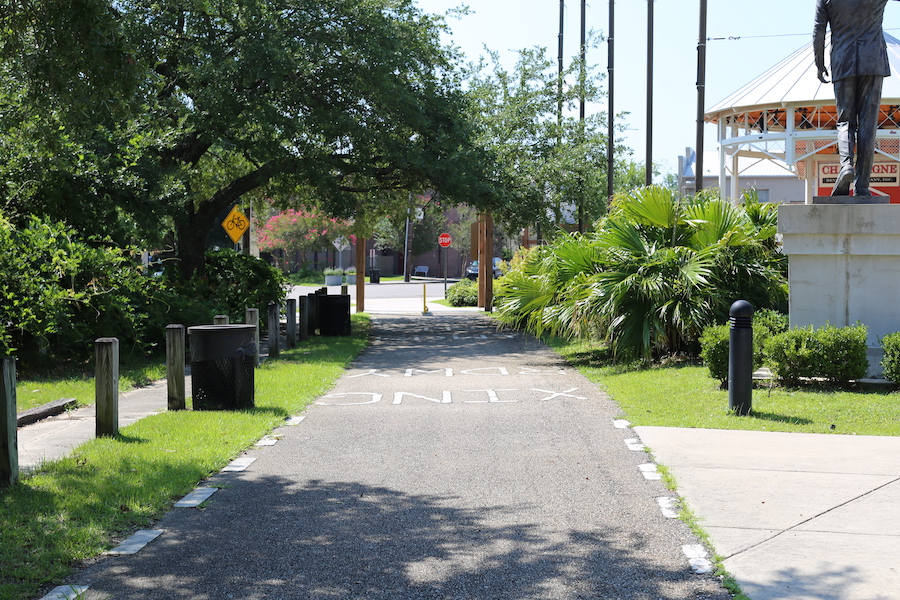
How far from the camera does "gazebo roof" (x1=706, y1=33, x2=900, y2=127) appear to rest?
2683cm

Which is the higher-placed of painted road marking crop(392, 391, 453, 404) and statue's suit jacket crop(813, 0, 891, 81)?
statue's suit jacket crop(813, 0, 891, 81)

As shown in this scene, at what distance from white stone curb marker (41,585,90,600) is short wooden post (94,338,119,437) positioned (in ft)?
13.3

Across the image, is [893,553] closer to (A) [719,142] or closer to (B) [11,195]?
(B) [11,195]

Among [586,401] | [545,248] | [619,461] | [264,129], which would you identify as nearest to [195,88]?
[264,129]

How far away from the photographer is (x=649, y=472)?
6910 millimetres

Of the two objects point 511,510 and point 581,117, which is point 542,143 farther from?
point 511,510

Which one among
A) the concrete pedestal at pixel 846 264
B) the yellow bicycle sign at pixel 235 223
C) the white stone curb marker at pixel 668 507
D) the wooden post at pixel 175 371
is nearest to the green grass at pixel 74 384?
the wooden post at pixel 175 371

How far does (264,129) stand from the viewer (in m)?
18.3

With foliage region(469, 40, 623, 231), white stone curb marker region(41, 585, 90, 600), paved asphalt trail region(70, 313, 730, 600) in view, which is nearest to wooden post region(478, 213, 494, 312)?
foliage region(469, 40, 623, 231)

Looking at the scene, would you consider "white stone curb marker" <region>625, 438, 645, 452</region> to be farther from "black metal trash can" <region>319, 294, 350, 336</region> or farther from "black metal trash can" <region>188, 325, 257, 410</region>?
"black metal trash can" <region>319, 294, 350, 336</region>

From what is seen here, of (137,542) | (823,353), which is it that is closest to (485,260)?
(823,353)

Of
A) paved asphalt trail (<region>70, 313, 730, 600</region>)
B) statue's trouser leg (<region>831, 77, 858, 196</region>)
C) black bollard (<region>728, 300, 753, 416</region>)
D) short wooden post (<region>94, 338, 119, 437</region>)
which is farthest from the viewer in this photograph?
statue's trouser leg (<region>831, 77, 858, 196</region>)

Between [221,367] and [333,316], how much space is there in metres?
10.5

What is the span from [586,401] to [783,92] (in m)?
20.0
